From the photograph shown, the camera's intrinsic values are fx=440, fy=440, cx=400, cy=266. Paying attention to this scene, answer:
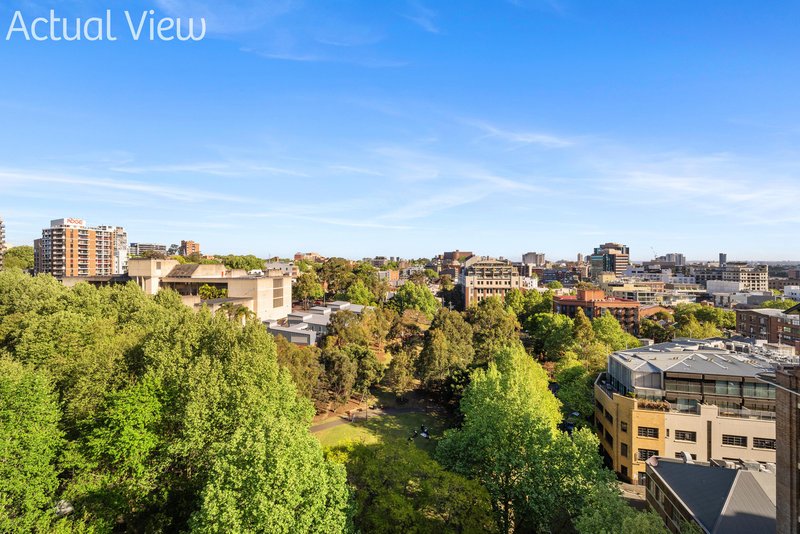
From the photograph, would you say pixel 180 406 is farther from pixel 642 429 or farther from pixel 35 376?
pixel 642 429

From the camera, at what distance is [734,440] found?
33812 mm

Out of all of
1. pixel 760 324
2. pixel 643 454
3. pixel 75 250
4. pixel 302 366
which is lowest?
pixel 643 454

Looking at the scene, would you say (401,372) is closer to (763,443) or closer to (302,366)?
(302,366)

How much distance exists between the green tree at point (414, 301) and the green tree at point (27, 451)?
2967 inches

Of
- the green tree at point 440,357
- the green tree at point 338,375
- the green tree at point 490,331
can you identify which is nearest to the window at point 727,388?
the green tree at point 490,331

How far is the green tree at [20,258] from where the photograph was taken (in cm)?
13762

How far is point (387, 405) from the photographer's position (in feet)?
167

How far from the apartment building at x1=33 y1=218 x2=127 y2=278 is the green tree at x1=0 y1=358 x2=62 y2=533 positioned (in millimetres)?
122762

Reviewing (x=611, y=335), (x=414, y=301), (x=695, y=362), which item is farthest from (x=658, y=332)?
(x=414, y=301)

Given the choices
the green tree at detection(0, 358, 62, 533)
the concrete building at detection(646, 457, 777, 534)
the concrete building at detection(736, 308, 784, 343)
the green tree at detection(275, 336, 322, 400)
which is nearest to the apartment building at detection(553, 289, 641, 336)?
the concrete building at detection(736, 308, 784, 343)

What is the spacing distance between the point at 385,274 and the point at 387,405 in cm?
13715

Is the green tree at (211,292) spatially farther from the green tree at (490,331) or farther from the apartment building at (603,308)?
the apartment building at (603,308)

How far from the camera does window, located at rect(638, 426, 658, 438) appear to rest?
114 feet

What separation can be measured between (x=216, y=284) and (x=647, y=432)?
212 feet
